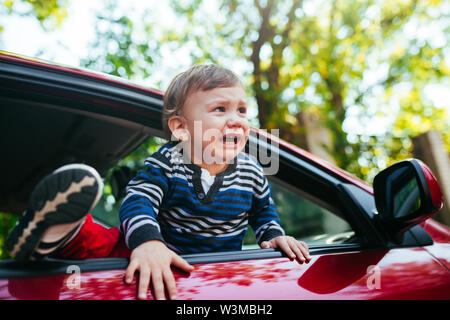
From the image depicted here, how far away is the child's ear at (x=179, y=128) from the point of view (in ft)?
4.66

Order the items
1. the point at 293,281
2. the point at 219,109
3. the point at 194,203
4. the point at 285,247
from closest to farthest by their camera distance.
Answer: the point at 293,281, the point at 285,247, the point at 194,203, the point at 219,109

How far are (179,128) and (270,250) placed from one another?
61 centimetres

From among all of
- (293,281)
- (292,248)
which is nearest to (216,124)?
(292,248)

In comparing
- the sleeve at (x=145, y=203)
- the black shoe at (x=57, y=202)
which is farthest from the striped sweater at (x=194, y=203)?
the black shoe at (x=57, y=202)

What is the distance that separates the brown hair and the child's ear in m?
0.02

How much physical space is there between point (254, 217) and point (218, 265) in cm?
52

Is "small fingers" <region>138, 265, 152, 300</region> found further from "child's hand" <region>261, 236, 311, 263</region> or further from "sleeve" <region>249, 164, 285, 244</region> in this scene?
"sleeve" <region>249, 164, 285, 244</region>

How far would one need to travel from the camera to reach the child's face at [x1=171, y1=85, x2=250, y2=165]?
1358 millimetres

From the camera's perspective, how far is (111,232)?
125cm

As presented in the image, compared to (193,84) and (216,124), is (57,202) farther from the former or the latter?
(193,84)

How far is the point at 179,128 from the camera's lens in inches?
56.3

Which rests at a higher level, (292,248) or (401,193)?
(401,193)
